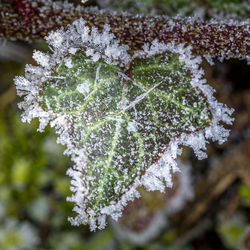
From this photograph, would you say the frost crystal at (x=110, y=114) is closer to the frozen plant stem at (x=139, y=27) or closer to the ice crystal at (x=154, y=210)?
the frozen plant stem at (x=139, y=27)

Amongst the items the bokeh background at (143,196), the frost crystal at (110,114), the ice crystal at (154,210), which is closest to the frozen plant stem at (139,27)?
the frost crystal at (110,114)

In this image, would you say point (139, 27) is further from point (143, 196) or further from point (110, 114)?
point (143, 196)

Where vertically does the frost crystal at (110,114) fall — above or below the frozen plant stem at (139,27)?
below

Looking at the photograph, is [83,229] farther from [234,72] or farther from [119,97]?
[119,97]

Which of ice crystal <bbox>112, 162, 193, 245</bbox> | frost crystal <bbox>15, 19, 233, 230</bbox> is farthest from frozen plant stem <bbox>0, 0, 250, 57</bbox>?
ice crystal <bbox>112, 162, 193, 245</bbox>

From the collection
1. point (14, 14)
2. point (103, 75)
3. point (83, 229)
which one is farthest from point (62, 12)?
point (83, 229)

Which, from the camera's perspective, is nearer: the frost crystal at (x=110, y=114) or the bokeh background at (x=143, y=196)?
the frost crystal at (x=110, y=114)
